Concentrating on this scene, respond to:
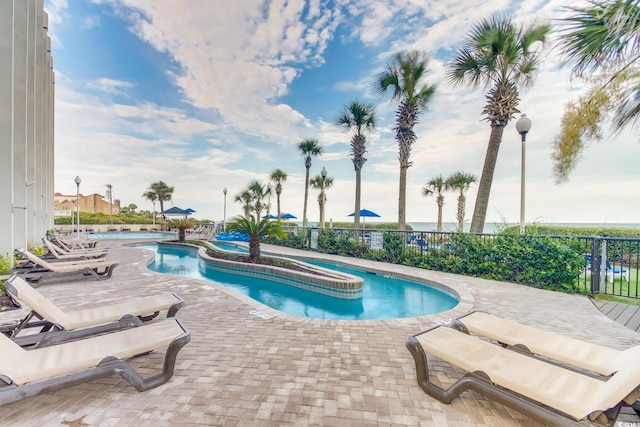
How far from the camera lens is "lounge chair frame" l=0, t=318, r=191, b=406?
1.85 metres

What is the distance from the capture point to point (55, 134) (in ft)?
57.0

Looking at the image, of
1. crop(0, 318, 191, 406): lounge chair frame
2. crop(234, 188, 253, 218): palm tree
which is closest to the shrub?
crop(0, 318, 191, 406): lounge chair frame

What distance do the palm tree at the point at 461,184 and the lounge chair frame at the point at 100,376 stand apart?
91.6 feet

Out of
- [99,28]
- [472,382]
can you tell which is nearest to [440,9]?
[472,382]

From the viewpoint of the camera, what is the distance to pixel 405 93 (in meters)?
11.8

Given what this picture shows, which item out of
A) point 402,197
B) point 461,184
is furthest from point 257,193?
point 402,197

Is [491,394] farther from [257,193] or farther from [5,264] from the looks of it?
[257,193]

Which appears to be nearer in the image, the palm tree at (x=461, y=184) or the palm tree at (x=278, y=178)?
the palm tree at (x=461, y=184)

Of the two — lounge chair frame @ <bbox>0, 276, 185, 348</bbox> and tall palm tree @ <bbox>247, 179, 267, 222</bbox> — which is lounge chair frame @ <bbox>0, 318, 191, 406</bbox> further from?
tall palm tree @ <bbox>247, 179, 267, 222</bbox>

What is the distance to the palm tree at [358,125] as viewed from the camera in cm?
1441

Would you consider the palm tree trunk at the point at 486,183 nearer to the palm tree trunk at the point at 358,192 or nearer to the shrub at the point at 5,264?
the palm tree trunk at the point at 358,192

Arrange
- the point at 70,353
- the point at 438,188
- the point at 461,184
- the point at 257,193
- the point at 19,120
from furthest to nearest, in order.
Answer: the point at 257,193, the point at 438,188, the point at 461,184, the point at 19,120, the point at 70,353

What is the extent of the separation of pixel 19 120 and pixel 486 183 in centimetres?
1471

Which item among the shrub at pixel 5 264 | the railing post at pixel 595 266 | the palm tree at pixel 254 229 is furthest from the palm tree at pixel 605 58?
the shrub at pixel 5 264
